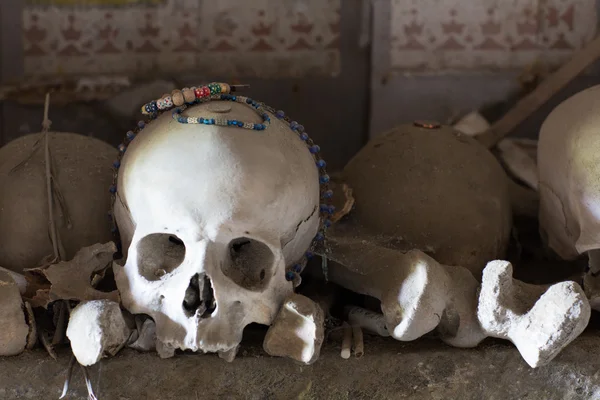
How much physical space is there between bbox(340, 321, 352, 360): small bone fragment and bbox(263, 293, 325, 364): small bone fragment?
2.5 inches

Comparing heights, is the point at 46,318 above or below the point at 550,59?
below

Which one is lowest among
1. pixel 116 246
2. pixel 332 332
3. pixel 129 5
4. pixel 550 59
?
pixel 332 332

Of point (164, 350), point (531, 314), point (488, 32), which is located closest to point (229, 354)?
point (164, 350)

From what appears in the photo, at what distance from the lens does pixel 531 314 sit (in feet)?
3.68

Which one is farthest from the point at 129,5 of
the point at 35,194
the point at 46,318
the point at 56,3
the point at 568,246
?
the point at 568,246

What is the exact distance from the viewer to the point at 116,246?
1.25 m

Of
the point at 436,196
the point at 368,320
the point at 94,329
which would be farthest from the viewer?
the point at 436,196

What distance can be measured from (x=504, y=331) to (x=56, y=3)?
4.03ft

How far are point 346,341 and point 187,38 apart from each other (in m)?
0.90

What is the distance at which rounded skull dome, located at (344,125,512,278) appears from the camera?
4.55 feet

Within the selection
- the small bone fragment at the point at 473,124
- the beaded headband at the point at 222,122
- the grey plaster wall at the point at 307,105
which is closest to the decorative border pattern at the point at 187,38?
the grey plaster wall at the point at 307,105

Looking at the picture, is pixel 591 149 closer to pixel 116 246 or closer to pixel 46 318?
pixel 116 246

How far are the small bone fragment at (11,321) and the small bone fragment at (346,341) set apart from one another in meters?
0.45

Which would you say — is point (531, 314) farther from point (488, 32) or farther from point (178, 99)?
point (488, 32)
